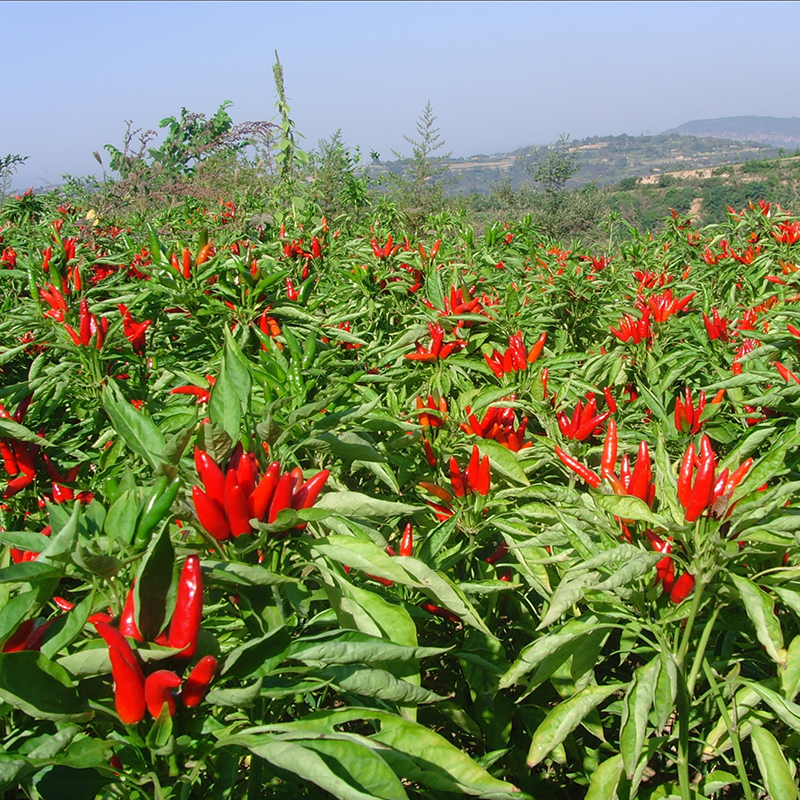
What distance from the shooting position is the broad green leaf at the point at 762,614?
104 cm

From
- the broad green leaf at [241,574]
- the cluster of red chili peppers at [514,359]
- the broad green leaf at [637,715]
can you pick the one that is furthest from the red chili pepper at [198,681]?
the cluster of red chili peppers at [514,359]

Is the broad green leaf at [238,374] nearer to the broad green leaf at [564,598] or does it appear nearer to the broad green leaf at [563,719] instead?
the broad green leaf at [564,598]

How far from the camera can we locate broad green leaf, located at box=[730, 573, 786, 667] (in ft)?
3.43

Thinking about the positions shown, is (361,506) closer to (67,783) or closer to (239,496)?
(239,496)

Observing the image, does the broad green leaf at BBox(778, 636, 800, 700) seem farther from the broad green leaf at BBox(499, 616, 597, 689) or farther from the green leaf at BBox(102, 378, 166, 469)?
the green leaf at BBox(102, 378, 166, 469)

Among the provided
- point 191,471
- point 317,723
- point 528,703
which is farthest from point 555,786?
point 191,471

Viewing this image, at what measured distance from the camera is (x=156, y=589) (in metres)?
0.84

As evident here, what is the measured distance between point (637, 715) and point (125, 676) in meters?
0.78

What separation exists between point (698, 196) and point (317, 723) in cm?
4816

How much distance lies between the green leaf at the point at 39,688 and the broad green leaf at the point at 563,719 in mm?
799

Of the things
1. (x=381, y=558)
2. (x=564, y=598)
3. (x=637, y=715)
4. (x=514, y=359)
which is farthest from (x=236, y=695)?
(x=514, y=359)

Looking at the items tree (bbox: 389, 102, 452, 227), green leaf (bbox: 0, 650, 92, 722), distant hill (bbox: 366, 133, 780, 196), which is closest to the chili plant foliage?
green leaf (bbox: 0, 650, 92, 722)

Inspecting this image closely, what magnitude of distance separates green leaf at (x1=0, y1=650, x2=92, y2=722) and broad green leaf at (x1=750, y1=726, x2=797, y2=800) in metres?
1.12

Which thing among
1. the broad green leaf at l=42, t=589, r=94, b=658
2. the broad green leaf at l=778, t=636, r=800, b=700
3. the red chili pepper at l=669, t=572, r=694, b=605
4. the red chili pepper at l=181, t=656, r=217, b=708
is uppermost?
the broad green leaf at l=42, t=589, r=94, b=658
